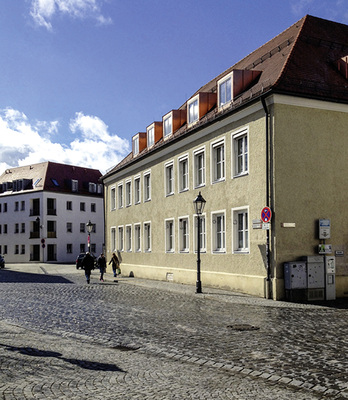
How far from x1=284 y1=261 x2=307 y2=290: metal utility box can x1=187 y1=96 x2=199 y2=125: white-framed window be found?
10.3m

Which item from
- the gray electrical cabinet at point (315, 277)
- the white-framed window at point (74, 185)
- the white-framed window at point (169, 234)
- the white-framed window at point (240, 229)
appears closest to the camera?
the gray electrical cabinet at point (315, 277)

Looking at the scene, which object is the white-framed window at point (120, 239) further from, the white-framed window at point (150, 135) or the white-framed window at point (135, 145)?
the white-framed window at point (150, 135)

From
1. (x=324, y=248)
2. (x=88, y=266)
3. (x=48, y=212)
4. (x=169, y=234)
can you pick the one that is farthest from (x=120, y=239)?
(x=48, y=212)

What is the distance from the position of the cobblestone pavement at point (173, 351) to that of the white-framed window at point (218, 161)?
24.6 feet

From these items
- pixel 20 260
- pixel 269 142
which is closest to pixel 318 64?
pixel 269 142

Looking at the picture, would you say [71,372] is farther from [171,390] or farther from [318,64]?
[318,64]

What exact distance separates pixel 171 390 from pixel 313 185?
1373 centimetres

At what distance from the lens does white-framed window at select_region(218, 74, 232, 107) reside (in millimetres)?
22578

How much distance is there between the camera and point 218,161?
23016 millimetres

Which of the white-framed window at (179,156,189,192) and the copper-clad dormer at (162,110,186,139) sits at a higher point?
the copper-clad dormer at (162,110,186,139)

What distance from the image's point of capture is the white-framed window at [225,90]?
22.6 m

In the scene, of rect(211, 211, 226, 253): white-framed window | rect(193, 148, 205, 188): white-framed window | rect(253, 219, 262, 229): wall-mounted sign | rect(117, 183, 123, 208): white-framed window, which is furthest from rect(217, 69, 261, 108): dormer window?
rect(117, 183, 123, 208): white-framed window

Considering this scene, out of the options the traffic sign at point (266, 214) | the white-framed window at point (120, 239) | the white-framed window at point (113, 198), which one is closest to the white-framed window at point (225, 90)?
the traffic sign at point (266, 214)

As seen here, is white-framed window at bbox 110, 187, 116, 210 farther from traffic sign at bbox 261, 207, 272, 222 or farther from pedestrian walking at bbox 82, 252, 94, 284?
traffic sign at bbox 261, 207, 272, 222
